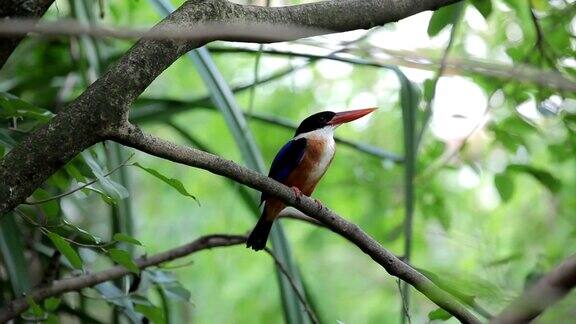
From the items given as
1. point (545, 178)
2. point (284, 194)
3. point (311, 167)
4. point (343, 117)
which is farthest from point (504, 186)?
point (284, 194)

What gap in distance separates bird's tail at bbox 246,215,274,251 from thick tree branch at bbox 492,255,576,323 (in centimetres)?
156

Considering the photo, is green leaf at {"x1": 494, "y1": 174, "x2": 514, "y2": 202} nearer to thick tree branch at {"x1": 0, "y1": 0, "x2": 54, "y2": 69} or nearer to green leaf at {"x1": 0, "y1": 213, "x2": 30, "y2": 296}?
green leaf at {"x1": 0, "y1": 213, "x2": 30, "y2": 296}

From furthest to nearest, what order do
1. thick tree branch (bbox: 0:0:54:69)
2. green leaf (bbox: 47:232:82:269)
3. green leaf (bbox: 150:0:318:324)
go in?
green leaf (bbox: 150:0:318:324) → green leaf (bbox: 47:232:82:269) → thick tree branch (bbox: 0:0:54:69)

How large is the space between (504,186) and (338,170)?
1.46m

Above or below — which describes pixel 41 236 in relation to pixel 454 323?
above

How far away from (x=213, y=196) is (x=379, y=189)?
1.34 meters

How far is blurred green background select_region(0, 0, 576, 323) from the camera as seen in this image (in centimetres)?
206

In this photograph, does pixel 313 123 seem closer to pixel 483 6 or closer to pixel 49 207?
pixel 483 6

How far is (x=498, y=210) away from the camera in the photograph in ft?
17.7

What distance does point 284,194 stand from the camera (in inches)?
62.3

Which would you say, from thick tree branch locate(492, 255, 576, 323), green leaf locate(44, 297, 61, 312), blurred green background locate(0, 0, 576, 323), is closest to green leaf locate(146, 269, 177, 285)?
blurred green background locate(0, 0, 576, 323)

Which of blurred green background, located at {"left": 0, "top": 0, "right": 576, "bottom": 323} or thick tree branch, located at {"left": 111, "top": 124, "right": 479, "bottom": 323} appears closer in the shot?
thick tree branch, located at {"left": 111, "top": 124, "right": 479, "bottom": 323}

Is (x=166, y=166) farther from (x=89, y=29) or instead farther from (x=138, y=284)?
(x=89, y=29)

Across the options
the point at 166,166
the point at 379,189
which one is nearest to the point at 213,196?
the point at 166,166
